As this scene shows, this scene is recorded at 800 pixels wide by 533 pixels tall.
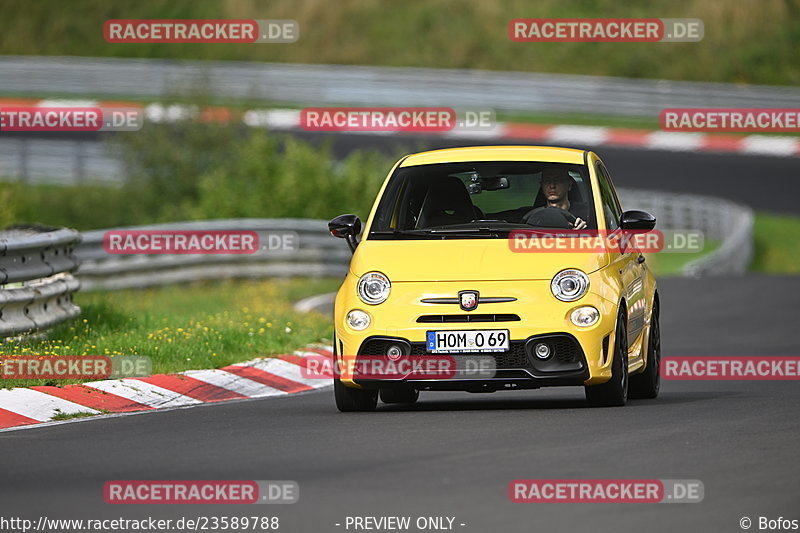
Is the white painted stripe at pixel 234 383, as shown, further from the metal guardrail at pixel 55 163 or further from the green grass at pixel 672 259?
the metal guardrail at pixel 55 163

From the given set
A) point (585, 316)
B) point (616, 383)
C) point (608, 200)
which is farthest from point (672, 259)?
point (585, 316)

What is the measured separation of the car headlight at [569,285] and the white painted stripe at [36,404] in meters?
3.20

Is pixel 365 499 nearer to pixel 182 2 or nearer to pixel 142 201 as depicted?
pixel 142 201

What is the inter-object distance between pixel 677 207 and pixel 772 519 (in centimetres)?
2817

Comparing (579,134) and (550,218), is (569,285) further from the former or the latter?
(579,134)

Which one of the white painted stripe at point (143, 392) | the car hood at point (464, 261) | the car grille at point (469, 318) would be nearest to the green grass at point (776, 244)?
the white painted stripe at point (143, 392)

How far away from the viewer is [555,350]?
1137cm

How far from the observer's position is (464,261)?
38.1 ft

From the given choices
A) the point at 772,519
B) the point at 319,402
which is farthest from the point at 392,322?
the point at 772,519

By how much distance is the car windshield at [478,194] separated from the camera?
1248cm

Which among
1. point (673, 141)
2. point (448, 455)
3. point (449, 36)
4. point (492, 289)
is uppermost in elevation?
point (449, 36)

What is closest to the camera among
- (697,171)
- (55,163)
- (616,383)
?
(616,383)

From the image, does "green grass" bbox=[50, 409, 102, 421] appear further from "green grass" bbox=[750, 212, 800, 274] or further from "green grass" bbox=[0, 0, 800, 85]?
"green grass" bbox=[0, 0, 800, 85]

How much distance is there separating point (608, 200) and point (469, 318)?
2.04 meters
